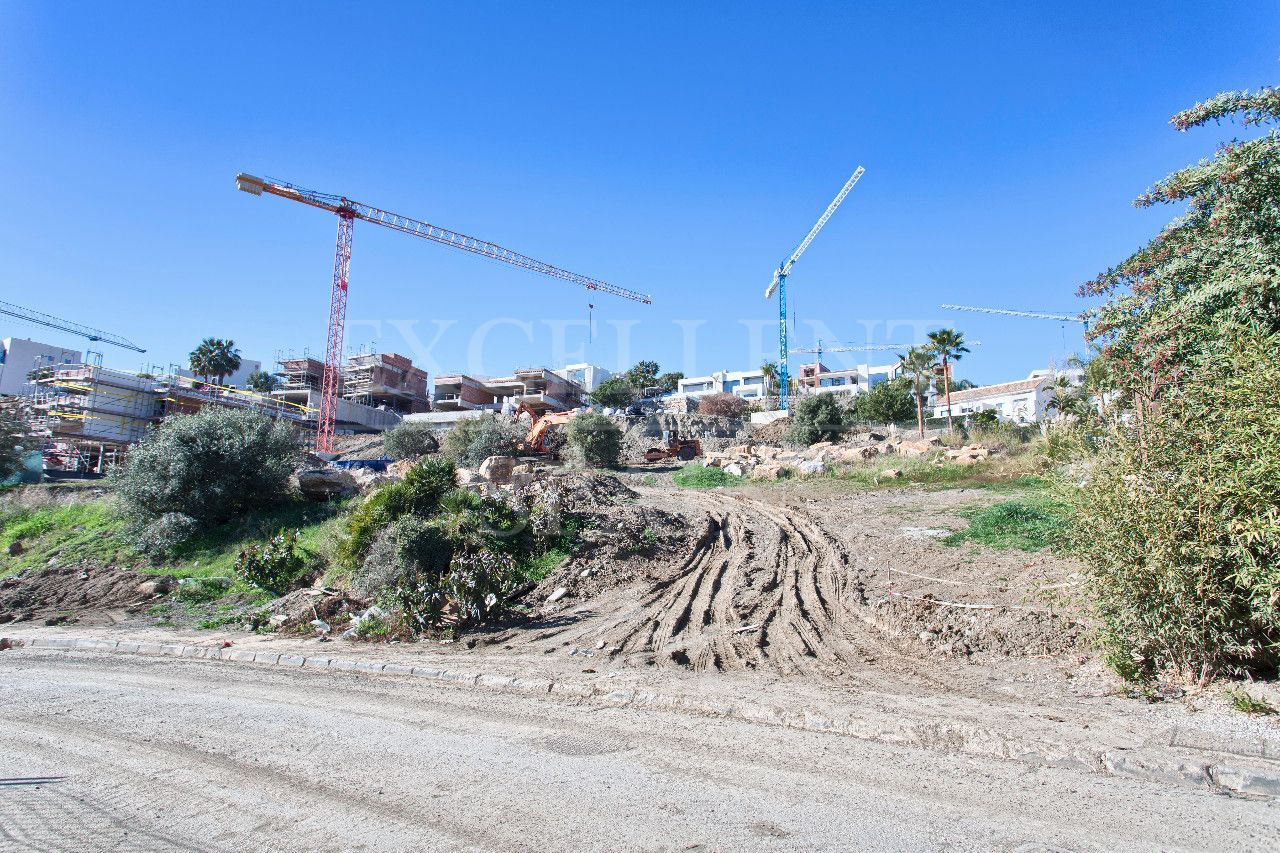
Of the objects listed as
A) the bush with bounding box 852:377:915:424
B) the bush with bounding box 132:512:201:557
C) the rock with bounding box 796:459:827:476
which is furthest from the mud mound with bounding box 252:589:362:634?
the bush with bounding box 852:377:915:424

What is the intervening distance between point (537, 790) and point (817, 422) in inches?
1416

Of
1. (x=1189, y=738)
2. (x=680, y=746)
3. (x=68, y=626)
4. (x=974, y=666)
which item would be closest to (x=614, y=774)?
(x=680, y=746)

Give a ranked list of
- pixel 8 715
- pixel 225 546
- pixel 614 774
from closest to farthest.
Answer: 1. pixel 614 774
2. pixel 8 715
3. pixel 225 546

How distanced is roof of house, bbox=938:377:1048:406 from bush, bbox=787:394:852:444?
30.1m

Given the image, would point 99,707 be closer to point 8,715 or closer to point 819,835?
point 8,715

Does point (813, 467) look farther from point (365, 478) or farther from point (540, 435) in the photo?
point (365, 478)

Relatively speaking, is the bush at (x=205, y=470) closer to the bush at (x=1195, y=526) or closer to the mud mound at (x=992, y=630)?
the mud mound at (x=992, y=630)

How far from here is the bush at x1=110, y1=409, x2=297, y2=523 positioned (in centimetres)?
2164

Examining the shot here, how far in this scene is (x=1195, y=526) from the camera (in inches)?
260

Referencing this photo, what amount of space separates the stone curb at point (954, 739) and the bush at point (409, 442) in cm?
3613

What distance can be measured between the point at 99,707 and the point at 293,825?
5.41 metres

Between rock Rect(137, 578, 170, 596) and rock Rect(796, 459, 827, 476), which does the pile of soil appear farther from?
rock Rect(137, 578, 170, 596)

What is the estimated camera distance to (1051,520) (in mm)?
13852

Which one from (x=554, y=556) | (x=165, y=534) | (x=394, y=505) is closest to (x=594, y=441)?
(x=165, y=534)
